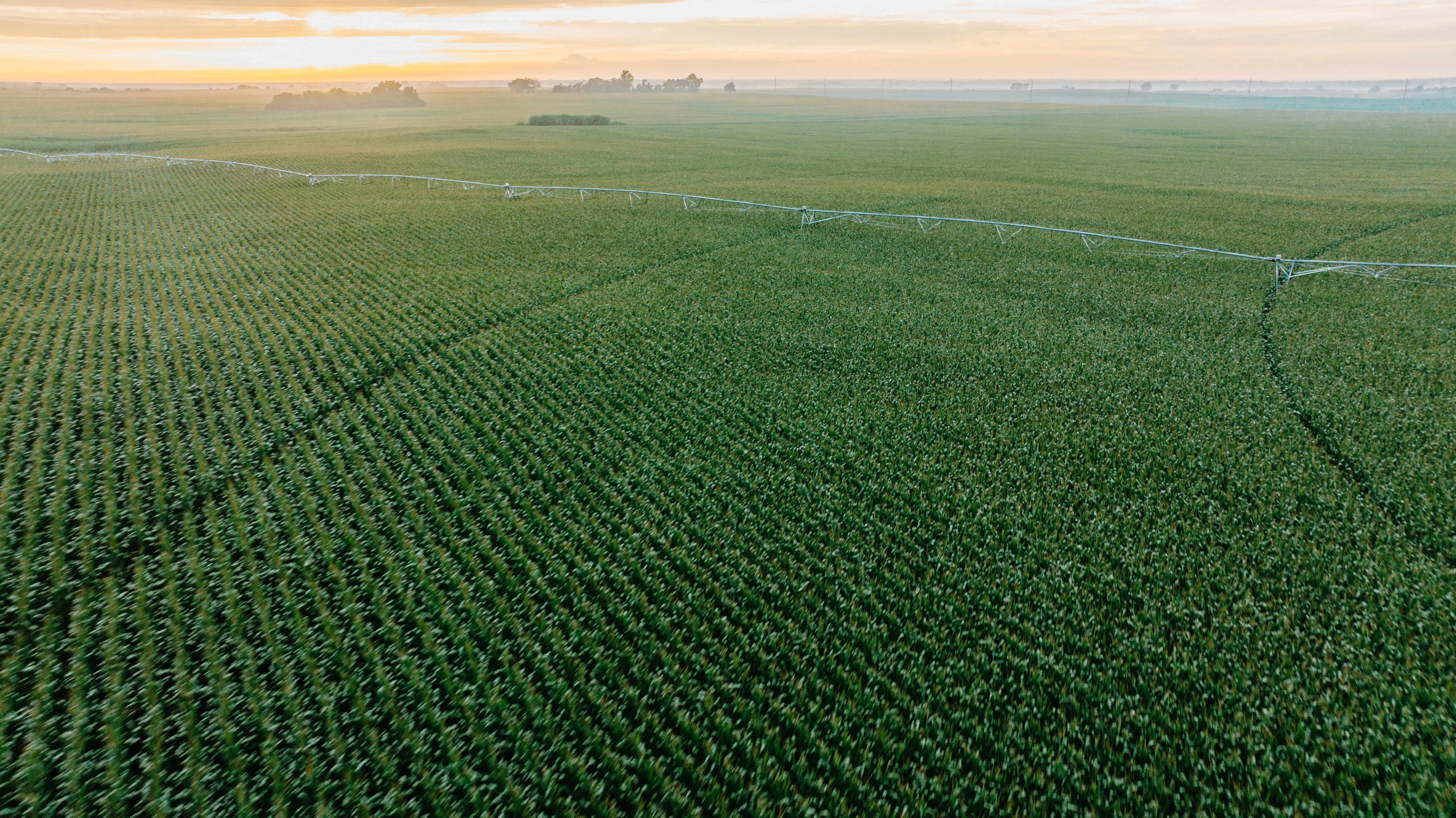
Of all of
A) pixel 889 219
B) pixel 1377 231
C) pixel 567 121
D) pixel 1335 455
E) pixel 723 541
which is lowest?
pixel 723 541

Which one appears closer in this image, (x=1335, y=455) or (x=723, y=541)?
(x=723, y=541)

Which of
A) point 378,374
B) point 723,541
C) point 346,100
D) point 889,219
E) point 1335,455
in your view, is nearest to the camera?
point 723,541

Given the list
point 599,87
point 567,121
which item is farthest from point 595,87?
point 567,121

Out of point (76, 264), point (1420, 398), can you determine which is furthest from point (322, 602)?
point (76, 264)

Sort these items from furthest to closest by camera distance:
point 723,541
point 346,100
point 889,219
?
point 346,100
point 889,219
point 723,541

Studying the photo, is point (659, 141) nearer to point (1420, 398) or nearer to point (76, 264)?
point (76, 264)

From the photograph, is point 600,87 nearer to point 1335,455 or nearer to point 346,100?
point 346,100

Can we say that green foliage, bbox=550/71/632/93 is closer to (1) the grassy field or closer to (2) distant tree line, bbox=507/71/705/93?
(2) distant tree line, bbox=507/71/705/93
